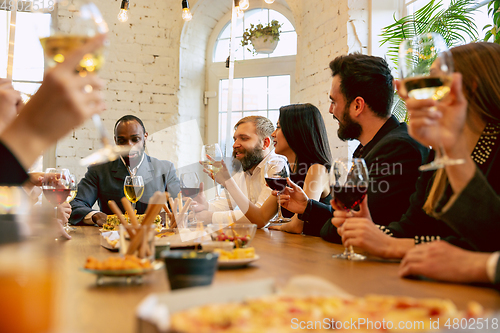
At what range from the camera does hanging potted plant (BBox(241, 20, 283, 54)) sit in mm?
4348

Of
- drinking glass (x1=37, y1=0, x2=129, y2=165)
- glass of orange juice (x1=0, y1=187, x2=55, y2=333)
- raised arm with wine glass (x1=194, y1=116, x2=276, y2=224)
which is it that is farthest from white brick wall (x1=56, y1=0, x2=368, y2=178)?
glass of orange juice (x1=0, y1=187, x2=55, y2=333)

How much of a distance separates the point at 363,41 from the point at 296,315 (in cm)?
345

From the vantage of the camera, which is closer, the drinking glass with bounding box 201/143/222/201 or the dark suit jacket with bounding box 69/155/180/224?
the drinking glass with bounding box 201/143/222/201

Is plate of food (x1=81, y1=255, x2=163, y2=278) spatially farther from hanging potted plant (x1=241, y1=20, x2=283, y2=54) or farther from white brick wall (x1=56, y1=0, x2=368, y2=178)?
white brick wall (x1=56, y1=0, x2=368, y2=178)

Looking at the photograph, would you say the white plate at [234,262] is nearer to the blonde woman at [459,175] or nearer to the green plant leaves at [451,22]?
the blonde woman at [459,175]

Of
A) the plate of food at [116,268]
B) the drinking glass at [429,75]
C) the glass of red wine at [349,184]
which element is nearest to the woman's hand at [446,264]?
the drinking glass at [429,75]

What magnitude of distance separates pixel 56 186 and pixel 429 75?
148cm

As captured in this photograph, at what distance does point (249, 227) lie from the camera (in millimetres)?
1334

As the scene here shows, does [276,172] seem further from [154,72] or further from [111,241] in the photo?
[154,72]

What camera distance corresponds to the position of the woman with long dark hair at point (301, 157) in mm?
2633

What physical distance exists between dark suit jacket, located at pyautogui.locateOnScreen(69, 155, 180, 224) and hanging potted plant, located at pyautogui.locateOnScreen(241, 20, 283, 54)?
167 centimetres

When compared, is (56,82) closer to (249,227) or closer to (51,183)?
(249,227)

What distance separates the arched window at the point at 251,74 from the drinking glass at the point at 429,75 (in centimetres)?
384

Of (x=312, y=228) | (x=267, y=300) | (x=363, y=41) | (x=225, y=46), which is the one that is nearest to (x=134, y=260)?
(x=267, y=300)
